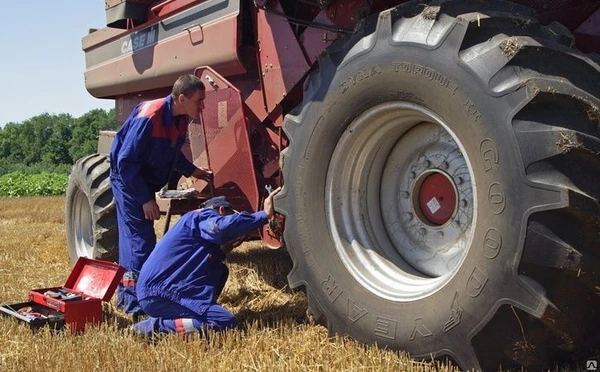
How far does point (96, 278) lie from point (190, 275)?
0.95m

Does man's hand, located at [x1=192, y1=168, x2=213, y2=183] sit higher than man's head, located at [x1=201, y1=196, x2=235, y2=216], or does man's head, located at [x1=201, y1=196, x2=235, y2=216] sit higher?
man's hand, located at [x1=192, y1=168, x2=213, y2=183]

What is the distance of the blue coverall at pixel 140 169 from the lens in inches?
185

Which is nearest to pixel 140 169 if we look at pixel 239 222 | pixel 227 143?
pixel 227 143

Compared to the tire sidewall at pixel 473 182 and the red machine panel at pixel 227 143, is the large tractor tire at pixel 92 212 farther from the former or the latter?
the tire sidewall at pixel 473 182

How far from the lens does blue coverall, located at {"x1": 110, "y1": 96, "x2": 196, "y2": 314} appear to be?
4.69 metres

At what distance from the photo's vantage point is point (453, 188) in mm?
3234

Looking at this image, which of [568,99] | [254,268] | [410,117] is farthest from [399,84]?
[254,268]

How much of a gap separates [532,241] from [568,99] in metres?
0.55

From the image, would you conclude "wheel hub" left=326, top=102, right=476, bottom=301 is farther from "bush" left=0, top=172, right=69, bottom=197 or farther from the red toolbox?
"bush" left=0, top=172, right=69, bottom=197

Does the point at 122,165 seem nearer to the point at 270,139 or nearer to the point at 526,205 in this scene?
the point at 270,139

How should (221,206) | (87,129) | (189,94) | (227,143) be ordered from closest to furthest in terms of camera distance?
1. (221,206)
2. (189,94)
3. (227,143)
4. (87,129)

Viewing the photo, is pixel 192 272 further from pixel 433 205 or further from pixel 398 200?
pixel 433 205

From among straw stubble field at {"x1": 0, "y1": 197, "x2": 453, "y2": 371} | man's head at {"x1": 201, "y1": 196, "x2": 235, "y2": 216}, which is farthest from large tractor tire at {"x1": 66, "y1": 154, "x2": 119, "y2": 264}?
man's head at {"x1": 201, "y1": 196, "x2": 235, "y2": 216}

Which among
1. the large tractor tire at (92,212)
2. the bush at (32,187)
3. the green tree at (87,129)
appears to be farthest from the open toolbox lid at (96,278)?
the green tree at (87,129)
